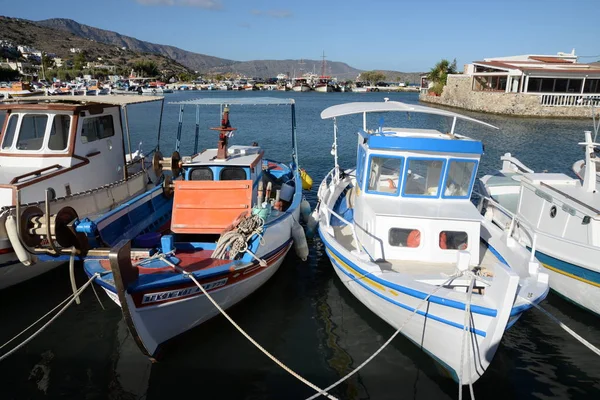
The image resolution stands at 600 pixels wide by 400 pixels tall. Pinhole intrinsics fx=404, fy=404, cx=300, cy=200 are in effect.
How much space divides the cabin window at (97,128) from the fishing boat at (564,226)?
11.6m

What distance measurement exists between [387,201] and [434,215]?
1.24 m

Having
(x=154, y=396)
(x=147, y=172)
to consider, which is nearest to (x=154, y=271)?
(x=154, y=396)

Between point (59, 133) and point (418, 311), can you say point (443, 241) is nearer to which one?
point (418, 311)

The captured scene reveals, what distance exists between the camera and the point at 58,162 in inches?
449

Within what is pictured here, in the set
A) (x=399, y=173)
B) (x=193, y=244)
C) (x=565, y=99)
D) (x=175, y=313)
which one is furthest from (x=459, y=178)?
(x=565, y=99)

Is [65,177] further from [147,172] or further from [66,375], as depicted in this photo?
[66,375]

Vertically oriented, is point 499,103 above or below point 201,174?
above

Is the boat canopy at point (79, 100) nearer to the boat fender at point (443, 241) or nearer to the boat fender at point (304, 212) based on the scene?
the boat fender at point (304, 212)

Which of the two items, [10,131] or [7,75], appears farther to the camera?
[7,75]

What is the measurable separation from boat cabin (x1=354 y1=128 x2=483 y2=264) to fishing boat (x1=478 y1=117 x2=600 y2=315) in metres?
1.33

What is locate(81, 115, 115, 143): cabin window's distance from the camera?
1212 centimetres

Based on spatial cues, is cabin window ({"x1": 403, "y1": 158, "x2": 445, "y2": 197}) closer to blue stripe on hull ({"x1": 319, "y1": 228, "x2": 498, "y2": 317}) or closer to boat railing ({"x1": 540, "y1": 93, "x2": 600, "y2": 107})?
blue stripe on hull ({"x1": 319, "y1": 228, "x2": 498, "y2": 317})

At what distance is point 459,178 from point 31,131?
1190cm

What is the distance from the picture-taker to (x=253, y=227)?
9.08 meters
